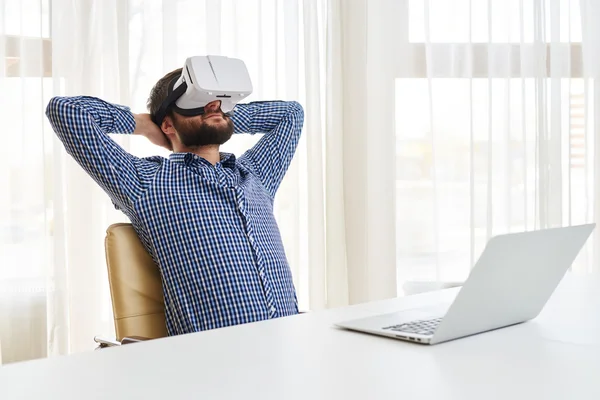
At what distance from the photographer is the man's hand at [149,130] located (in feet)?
6.75

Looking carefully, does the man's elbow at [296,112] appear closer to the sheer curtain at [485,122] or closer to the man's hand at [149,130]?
the man's hand at [149,130]

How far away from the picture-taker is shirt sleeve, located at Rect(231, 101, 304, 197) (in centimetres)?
212

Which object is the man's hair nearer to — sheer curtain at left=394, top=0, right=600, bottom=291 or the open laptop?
the open laptop

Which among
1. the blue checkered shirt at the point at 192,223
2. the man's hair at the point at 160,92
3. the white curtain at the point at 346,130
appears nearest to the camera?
the blue checkered shirt at the point at 192,223

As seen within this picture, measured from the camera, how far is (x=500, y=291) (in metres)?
0.99

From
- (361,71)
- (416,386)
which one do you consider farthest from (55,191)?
(416,386)

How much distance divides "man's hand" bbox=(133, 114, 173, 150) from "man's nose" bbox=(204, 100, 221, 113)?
0.52ft

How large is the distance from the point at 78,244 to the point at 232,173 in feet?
2.55

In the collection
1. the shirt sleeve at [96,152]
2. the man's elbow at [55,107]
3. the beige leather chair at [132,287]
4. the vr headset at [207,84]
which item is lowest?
the beige leather chair at [132,287]

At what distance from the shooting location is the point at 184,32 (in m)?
2.68

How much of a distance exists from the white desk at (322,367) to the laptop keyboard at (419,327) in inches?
1.6

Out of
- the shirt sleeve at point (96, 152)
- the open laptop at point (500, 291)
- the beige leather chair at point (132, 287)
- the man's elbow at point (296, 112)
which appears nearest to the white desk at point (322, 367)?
the open laptop at point (500, 291)

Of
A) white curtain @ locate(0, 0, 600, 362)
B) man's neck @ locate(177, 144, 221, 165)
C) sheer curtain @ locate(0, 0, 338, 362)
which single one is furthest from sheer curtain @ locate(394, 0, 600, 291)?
man's neck @ locate(177, 144, 221, 165)

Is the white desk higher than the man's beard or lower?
lower
